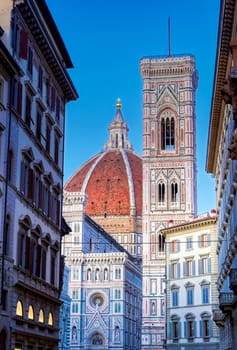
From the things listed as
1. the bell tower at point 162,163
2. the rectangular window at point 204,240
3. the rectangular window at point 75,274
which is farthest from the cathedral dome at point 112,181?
the rectangular window at point 204,240

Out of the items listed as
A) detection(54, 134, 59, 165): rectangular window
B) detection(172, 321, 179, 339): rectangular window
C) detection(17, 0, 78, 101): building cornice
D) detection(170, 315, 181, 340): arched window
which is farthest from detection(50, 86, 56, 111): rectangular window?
Answer: detection(172, 321, 179, 339): rectangular window

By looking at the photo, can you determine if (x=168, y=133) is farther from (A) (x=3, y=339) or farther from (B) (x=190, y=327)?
(A) (x=3, y=339)

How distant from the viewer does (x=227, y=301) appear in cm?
3794

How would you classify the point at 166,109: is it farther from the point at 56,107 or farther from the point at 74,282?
the point at 56,107

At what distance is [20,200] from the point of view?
101ft

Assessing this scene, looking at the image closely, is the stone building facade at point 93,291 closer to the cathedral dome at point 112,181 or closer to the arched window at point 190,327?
the cathedral dome at point 112,181

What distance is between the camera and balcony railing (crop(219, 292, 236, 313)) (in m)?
36.6

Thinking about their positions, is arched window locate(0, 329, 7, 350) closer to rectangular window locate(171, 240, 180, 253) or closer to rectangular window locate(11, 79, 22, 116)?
rectangular window locate(11, 79, 22, 116)

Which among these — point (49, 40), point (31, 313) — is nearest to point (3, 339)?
point (31, 313)

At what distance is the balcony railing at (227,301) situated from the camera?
36.6 m

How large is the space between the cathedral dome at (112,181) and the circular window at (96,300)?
43409mm

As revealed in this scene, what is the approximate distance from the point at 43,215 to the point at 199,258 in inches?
1368

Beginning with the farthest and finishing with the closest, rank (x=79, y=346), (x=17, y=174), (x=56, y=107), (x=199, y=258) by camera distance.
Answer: (x=79, y=346)
(x=199, y=258)
(x=56, y=107)
(x=17, y=174)

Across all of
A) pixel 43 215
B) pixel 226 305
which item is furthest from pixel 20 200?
pixel 226 305
